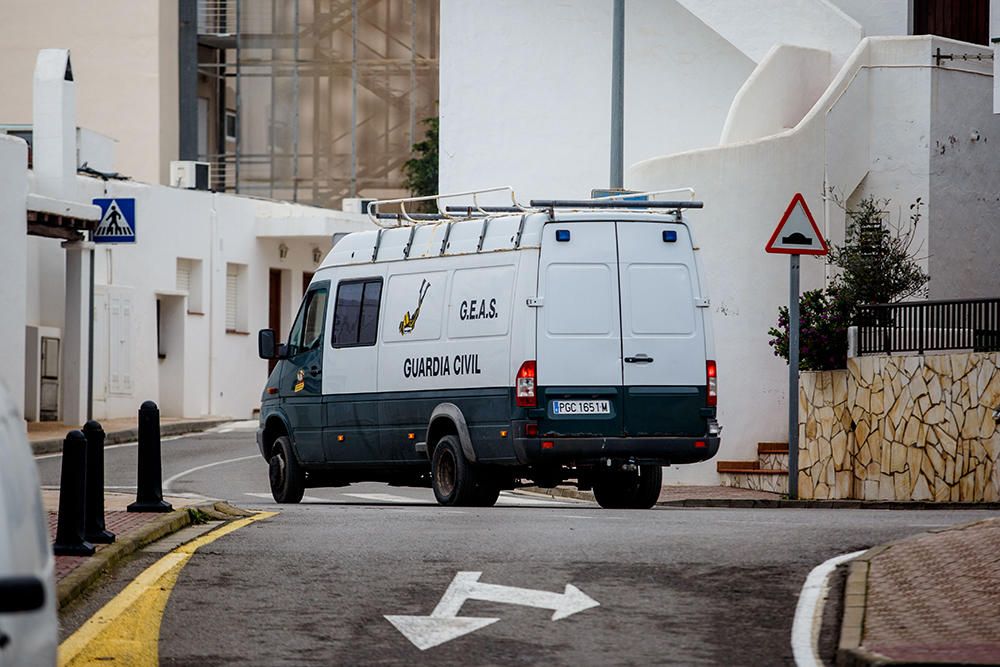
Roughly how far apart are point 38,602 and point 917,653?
15.5 feet

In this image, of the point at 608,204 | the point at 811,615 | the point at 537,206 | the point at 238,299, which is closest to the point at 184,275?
the point at 238,299

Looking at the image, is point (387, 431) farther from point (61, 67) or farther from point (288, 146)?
point (288, 146)

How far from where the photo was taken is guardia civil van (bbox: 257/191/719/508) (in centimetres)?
1638

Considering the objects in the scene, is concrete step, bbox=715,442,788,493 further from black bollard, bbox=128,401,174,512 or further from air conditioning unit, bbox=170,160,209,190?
air conditioning unit, bbox=170,160,209,190

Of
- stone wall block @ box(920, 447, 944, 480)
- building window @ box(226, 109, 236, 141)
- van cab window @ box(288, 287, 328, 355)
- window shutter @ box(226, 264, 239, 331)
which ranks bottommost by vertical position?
stone wall block @ box(920, 447, 944, 480)

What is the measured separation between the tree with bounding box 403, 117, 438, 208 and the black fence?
28274mm

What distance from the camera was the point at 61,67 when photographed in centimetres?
3541

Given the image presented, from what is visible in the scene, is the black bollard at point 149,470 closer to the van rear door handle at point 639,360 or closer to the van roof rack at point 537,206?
the van roof rack at point 537,206

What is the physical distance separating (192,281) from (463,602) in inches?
1273

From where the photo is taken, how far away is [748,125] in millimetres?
27469

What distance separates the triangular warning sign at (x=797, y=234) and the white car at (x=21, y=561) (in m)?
14.8

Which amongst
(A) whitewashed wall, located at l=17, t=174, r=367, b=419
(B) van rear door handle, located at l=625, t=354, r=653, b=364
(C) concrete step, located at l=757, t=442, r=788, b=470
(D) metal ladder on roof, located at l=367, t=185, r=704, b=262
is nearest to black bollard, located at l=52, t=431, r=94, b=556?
(D) metal ladder on roof, located at l=367, t=185, r=704, b=262

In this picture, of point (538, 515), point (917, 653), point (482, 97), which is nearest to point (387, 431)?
point (538, 515)

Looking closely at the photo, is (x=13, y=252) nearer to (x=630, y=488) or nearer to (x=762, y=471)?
(x=762, y=471)
